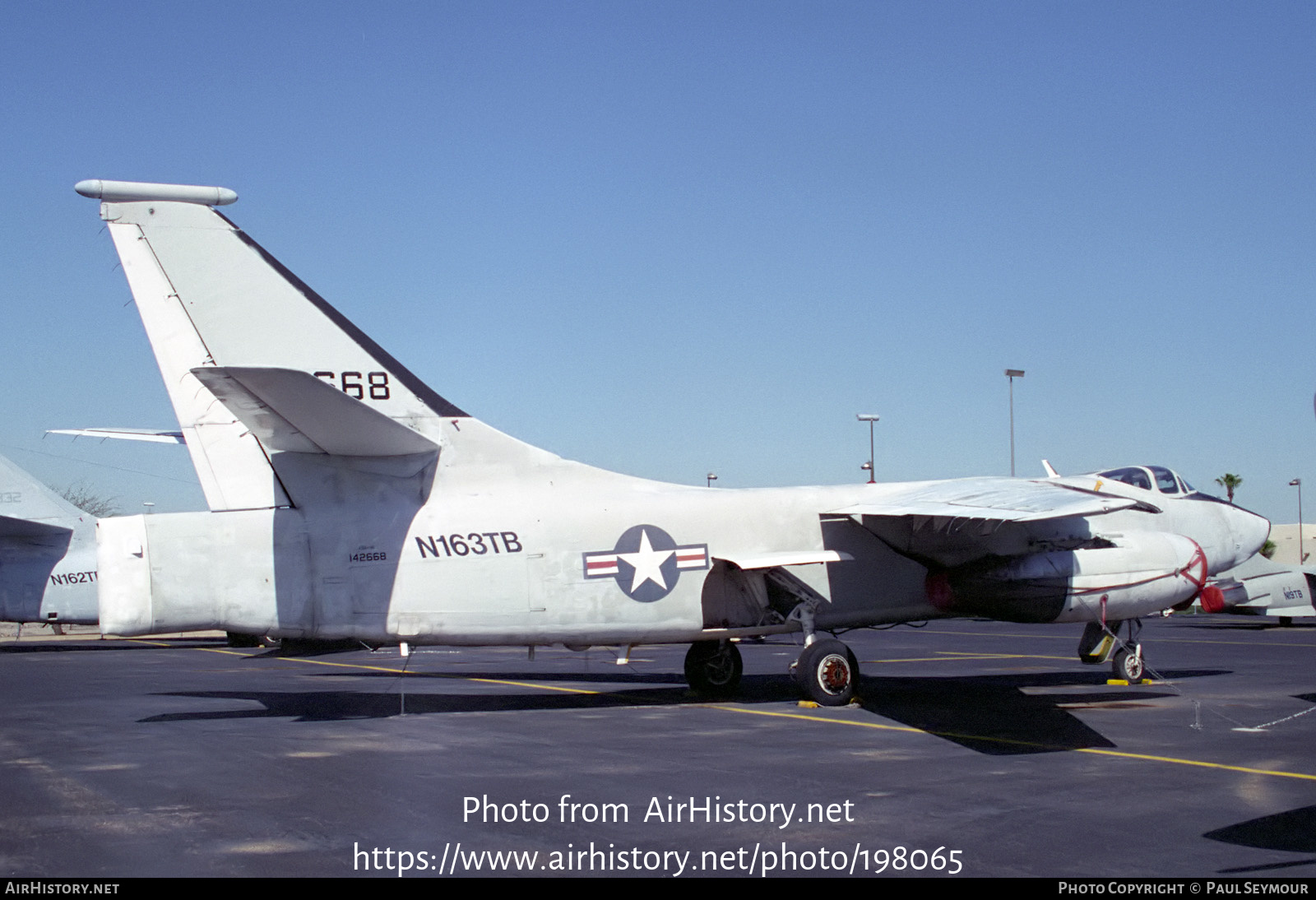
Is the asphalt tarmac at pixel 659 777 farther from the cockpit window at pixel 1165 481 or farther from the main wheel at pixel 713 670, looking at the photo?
the cockpit window at pixel 1165 481

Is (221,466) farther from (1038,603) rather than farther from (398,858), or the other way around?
(1038,603)

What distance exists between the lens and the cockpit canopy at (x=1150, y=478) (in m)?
18.1

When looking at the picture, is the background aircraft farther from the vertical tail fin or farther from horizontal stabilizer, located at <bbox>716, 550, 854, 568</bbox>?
the vertical tail fin

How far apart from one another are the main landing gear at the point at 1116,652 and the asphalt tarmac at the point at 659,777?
38 cm

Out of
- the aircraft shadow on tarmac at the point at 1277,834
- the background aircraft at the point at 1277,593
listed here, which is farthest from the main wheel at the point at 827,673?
the background aircraft at the point at 1277,593

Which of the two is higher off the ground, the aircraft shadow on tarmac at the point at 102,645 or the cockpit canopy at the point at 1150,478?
the cockpit canopy at the point at 1150,478

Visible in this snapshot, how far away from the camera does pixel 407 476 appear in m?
14.8

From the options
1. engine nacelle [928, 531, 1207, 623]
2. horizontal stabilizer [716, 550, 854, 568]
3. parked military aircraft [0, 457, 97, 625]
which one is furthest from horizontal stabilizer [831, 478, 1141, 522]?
parked military aircraft [0, 457, 97, 625]

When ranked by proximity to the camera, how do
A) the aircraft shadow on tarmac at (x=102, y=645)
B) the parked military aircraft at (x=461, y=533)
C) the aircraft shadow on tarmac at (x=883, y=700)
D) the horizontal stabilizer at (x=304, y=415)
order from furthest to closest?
the aircraft shadow on tarmac at (x=102, y=645) < the parked military aircraft at (x=461, y=533) < the aircraft shadow on tarmac at (x=883, y=700) < the horizontal stabilizer at (x=304, y=415)

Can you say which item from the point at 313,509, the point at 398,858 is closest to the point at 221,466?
the point at 313,509

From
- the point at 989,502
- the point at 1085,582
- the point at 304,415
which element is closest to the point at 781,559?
the point at 989,502

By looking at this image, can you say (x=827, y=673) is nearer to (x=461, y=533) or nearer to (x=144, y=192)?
(x=461, y=533)

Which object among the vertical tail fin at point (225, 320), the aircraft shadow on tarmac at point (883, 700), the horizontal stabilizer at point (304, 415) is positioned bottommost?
the aircraft shadow on tarmac at point (883, 700)

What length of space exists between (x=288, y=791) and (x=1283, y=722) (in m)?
11.2
